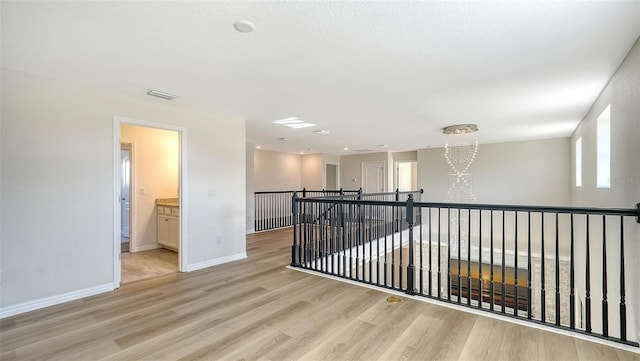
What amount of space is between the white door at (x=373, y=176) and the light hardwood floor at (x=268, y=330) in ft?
24.0

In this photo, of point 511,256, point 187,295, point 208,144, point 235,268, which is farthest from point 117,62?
point 511,256

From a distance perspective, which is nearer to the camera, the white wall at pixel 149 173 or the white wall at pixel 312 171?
the white wall at pixel 149 173

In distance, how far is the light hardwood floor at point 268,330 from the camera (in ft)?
6.87

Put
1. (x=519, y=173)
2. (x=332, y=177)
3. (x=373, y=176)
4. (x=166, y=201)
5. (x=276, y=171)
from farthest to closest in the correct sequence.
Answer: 1. (x=332, y=177)
2. (x=373, y=176)
3. (x=276, y=171)
4. (x=519, y=173)
5. (x=166, y=201)

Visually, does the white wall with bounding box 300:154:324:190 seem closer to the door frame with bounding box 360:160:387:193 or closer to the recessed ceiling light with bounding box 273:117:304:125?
the door frame with bounding box 360:160:387:193

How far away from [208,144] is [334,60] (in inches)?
103

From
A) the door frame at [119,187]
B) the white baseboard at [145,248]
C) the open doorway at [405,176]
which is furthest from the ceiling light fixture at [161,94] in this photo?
the open doorway at [405,176]

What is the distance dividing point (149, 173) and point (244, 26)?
4.67 m

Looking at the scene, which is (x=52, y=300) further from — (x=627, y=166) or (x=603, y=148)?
(x=603, y=148)

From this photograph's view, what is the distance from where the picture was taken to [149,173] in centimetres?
562

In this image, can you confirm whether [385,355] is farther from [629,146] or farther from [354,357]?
[629,146]

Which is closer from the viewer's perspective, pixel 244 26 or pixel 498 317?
pixel 244 26

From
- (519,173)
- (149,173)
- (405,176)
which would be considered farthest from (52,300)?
(405,176)

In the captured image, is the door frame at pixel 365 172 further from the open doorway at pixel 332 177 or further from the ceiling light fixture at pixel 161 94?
the ceiling light fixture at pixel 161 94
